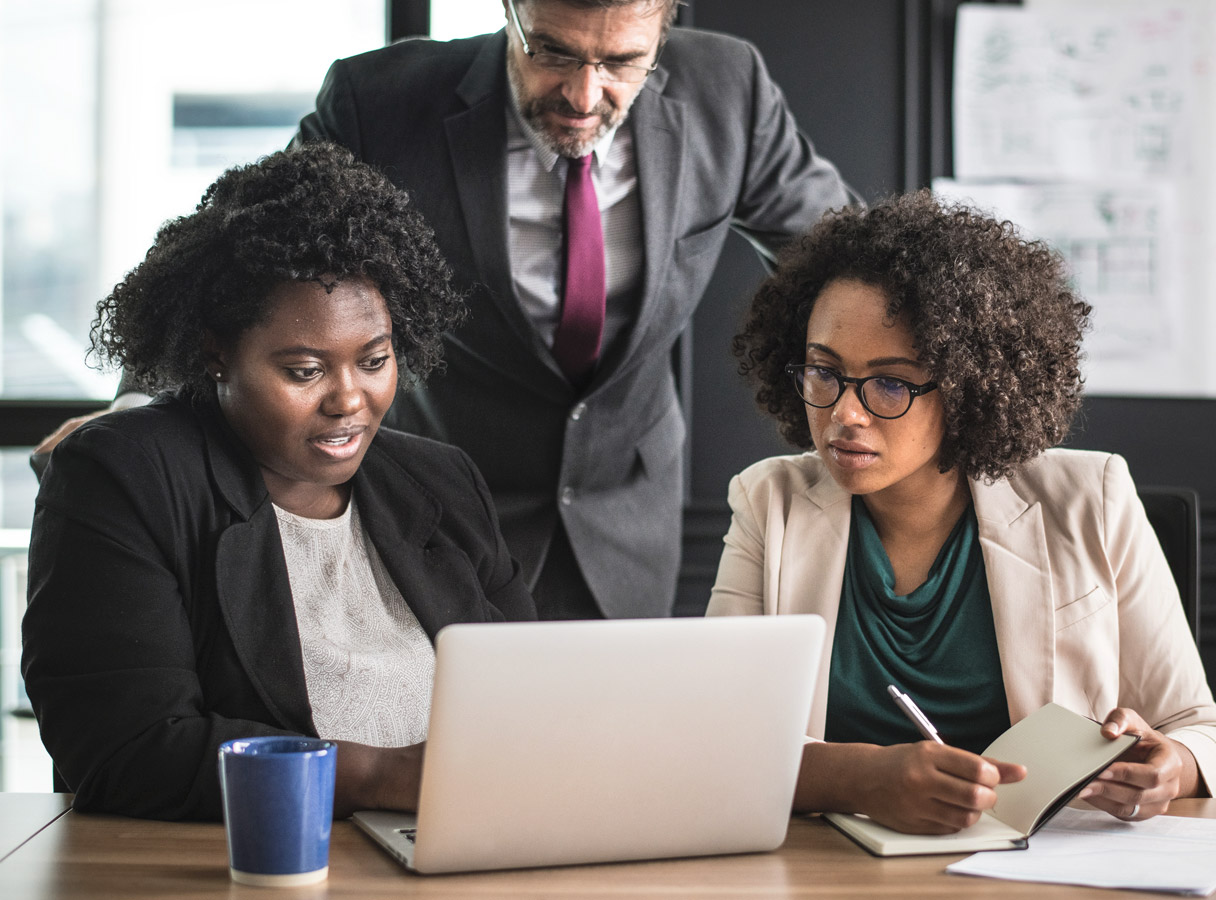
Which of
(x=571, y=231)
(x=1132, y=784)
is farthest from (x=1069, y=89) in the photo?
(x=1132, y=784)

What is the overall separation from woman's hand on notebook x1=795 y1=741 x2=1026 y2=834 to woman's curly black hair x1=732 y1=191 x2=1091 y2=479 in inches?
21.9

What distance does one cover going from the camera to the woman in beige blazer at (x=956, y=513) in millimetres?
1558

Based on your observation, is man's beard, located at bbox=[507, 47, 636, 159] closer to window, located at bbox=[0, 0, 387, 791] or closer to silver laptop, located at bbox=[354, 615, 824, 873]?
silver laptop, located at bbox=[354, 615, 824, 873]

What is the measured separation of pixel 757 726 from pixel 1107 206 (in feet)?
7.66

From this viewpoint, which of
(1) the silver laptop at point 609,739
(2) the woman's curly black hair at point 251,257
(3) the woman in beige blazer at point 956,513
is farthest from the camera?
(3) the woman in beige blazer at point 956,513

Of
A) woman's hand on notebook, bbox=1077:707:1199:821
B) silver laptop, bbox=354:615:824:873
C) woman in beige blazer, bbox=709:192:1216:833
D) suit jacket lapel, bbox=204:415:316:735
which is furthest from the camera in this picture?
woman in beige blazer, bbox=709:192:1216:833

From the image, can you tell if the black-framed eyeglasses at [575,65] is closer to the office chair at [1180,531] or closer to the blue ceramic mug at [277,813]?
the office chair at [1180,531]

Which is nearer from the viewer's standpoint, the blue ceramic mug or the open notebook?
the blue ceramic mug

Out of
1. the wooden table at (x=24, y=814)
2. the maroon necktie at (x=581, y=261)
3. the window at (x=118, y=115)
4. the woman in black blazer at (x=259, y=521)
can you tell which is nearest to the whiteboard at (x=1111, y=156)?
the maroon necktie at (x=581, y=261)

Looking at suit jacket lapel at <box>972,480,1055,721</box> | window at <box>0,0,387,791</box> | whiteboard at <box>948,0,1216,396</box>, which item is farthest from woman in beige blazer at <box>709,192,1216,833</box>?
window at <box>0,0,387,791</box>

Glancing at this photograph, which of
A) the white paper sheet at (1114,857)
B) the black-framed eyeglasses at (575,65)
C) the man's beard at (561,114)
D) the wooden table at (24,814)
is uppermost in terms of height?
the black-framed eyeglasses at (575,65)

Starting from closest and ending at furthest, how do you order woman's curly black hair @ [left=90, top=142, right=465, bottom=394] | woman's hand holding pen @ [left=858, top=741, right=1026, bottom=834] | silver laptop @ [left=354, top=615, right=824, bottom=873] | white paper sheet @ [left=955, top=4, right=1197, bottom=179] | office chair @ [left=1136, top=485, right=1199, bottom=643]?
silver laptop @ [left=354, top=615, right=824, bottom=873], woman's hand holding pen @ [left=858, top=741, right=1026, bottom=834], woman's curly black hair @ [left=90, top=142, right=465, bottom=394], office chair @ [left=1136, top=485, right=1199, bottom=643], white paper sheet @ [left=955, top=4, right=1197, bottom=179]

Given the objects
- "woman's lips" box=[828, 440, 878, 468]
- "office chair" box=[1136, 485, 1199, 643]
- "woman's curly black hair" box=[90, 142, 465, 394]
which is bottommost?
"office chair" box=[1136, 485, 1199, 643]

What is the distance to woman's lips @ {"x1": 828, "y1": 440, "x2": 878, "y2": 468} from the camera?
156 centimetres
